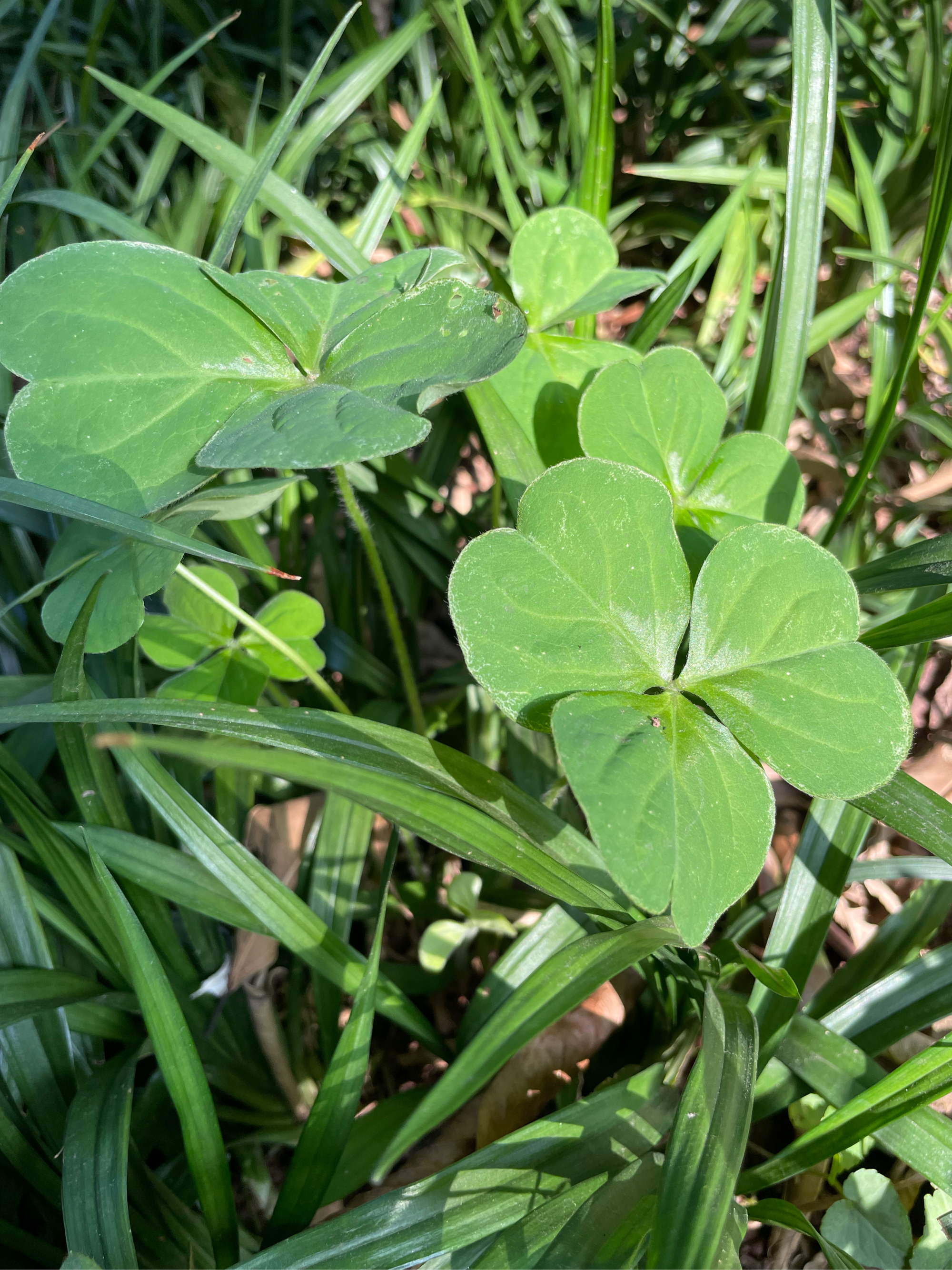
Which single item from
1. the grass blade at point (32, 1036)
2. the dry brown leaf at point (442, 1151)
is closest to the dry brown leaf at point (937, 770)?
the dry brown leaf at point (442, 1151)

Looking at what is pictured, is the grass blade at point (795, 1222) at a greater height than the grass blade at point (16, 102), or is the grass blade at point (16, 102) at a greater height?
the grass blade at point (16, 102)

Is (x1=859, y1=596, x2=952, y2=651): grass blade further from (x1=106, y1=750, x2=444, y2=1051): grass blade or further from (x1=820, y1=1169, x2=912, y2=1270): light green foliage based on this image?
(x1=106, y1=750, x2=444, y2=1051): grass blade

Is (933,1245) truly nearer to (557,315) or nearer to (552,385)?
(552,385)

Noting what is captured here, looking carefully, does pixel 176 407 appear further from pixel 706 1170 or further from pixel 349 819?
pixel 706 1170

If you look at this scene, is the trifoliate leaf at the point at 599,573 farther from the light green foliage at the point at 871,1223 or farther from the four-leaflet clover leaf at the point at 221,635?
the light green foliage at the point at 871,1223

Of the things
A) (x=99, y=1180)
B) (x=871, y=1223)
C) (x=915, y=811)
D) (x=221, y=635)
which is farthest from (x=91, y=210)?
(x=871, y=1223)

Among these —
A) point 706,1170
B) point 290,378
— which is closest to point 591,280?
point 290,378

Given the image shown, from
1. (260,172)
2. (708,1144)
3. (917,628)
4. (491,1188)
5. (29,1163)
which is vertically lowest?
(29,1163)

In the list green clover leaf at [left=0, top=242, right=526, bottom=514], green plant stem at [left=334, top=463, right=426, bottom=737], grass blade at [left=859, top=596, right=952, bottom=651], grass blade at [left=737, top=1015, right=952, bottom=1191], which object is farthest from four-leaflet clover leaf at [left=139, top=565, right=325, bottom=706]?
grass blade at [left=737, top=1015, right=952, bottom=1191]
